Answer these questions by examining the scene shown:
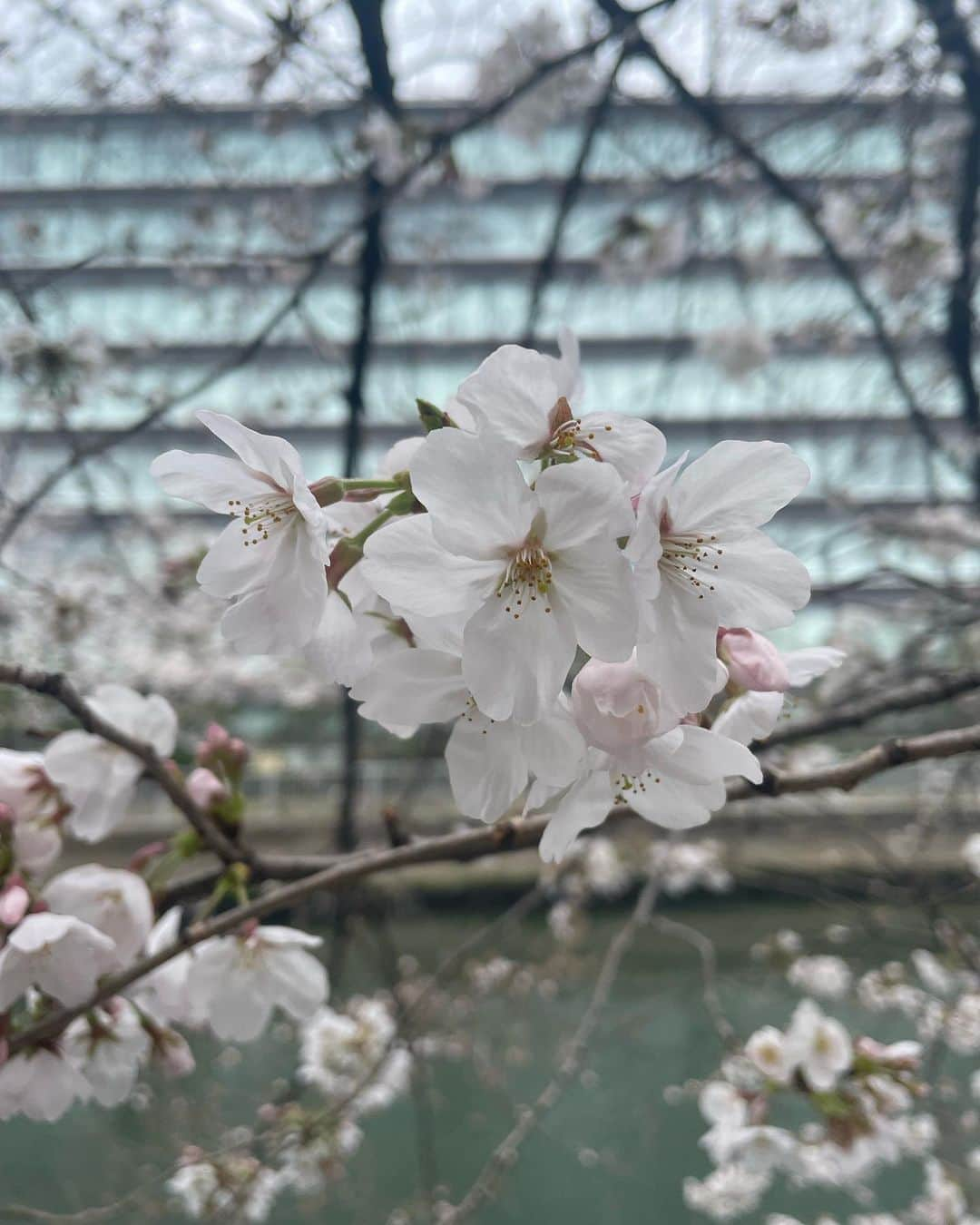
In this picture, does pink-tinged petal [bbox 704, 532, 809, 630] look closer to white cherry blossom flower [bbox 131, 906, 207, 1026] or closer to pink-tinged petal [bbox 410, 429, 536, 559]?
pink-tinged petal [bbox 410, 429, 536, 559]

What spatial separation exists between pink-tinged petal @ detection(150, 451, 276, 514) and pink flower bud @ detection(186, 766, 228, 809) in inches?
11.3

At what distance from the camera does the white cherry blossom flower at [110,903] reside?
58 centimetres

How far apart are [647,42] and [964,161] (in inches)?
33.6

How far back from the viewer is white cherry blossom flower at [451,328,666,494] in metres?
0.37

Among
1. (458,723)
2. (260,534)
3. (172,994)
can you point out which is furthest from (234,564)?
(172,994)

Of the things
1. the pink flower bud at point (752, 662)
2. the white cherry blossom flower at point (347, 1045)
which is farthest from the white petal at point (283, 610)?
the white cherry blossom flower at point (347, 1045)

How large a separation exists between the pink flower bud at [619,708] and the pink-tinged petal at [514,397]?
0.37ft

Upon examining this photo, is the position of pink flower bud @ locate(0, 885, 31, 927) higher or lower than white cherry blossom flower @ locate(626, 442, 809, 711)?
Result: lower

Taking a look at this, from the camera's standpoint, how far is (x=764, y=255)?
2586 mm

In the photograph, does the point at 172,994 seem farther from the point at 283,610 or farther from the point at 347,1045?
the point at 347,1045

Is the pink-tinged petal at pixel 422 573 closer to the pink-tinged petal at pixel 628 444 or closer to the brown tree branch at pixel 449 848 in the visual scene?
the pink-tinged petal at pixel 628 444

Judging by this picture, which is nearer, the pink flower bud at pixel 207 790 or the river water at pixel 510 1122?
the pink flower bud at pixel 207 790

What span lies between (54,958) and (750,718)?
1.53ft

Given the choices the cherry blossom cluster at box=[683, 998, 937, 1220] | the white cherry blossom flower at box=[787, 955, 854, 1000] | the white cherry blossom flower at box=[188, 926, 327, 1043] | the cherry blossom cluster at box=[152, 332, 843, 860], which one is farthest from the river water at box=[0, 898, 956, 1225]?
the cherry blossom cluster at box=[152, 332, 843, 860]
